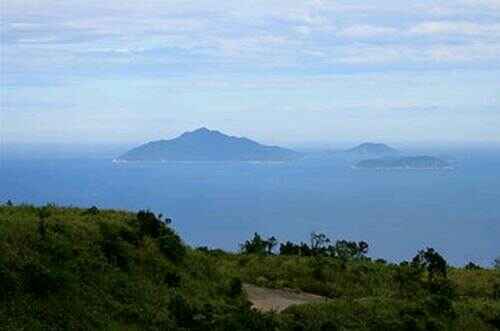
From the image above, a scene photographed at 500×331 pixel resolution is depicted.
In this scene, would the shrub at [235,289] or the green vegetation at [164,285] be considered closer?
the green vegetation at [164,285]

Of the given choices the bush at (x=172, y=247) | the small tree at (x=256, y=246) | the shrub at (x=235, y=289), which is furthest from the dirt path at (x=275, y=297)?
the small tree at (x=256, y=246)

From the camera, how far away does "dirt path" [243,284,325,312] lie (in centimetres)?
1918

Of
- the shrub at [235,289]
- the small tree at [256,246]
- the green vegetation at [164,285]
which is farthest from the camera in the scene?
the small tree at [256,246]

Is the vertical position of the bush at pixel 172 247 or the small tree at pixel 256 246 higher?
the bush at pixel 172 247

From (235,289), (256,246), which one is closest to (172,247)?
(235,289)

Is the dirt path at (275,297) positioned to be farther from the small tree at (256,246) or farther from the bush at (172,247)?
the small tree at (256,246)

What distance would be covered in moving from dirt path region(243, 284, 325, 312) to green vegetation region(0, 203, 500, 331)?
1.90ft

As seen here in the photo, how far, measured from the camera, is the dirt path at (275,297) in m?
19.2

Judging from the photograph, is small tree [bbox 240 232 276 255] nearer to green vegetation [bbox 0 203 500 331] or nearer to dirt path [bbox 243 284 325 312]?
green vegetation [bbox 0 203 500 331]

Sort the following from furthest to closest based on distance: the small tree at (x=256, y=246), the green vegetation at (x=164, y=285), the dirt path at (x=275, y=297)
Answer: the small tree at (x=256, y=246) < the dirt path at (x=275, y=297) < the green vegetation at (x=164, y=285)

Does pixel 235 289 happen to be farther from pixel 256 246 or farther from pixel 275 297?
pixel 256 246

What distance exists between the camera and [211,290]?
18.1m

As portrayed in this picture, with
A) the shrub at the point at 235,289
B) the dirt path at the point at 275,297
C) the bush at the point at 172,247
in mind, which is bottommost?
the dirt path at the point at 275,297

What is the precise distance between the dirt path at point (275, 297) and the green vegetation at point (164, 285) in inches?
22.8
